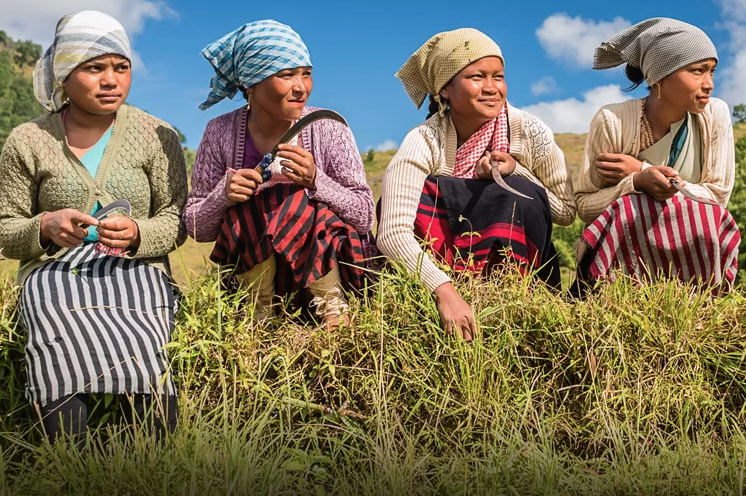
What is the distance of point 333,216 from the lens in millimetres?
3592

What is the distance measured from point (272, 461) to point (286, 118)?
66.6 inches

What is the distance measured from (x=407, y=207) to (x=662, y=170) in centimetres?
131

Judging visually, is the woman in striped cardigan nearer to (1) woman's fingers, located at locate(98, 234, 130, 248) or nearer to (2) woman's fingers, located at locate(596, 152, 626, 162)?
(2) woman's fingers, located at locate(596, 152, 626, 162)

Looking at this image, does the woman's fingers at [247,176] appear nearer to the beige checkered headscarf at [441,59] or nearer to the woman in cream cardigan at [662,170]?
the beige checkered headscarf at [441,59]

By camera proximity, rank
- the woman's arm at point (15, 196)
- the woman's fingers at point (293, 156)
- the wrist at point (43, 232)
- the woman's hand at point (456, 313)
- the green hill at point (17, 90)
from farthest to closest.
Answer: the green hill at point (17, 90) → the woman's arm at point (15, 196) → the wrist at point (43, 232) → the woman's fingers at point (293, 156) → the woman's hand at point (456, 313)

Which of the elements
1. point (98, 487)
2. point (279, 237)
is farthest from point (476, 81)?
point (98, 487)

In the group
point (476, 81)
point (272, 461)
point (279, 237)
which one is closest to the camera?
point (272, 461)

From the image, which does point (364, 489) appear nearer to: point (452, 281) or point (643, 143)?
point (452, 281)

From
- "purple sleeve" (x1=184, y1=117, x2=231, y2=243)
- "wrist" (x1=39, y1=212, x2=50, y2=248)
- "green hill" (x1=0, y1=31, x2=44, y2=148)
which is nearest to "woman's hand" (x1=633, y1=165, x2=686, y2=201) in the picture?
"purple sleeve" (x1=184, y1=117, x2=231, y2=243)

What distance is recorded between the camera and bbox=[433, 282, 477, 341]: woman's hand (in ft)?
10.9

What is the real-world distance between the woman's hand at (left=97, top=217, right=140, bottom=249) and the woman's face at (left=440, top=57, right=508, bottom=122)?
1734 millimetres

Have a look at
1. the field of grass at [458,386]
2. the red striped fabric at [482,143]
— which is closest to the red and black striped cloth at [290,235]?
the field of grass at [458,386]

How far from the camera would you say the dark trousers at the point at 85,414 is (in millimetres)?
3033

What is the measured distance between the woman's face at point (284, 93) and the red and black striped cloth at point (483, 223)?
0.78m
